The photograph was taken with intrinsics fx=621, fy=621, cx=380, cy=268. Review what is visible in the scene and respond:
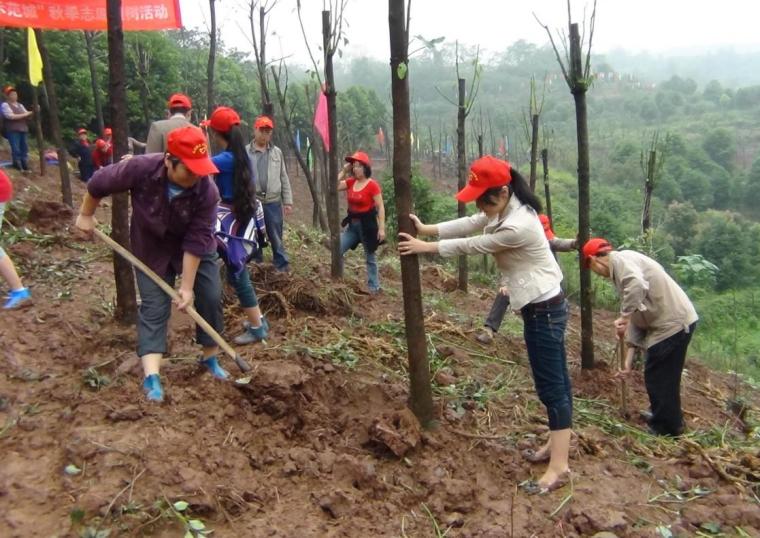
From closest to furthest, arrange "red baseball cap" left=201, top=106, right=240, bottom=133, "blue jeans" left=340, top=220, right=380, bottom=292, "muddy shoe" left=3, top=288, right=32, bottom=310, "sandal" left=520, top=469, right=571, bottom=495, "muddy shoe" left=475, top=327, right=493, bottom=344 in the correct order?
1. "sandal" left=520, top=469, right=571, bottom=495
2. "red baseball cap" left=201, top=106, right=240, bottom=133
3. "muddy shoe" left=3, top=288, right=32, bottom=310
4. "muddy shoe" left=475, top=327, right=493, bottom=344
5. "blue jeans" left=340, top=220, right=380, bottom=292

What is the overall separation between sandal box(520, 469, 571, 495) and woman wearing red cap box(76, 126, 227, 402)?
188cm

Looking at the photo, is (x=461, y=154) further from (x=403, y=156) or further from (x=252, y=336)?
(x=403, y=156)

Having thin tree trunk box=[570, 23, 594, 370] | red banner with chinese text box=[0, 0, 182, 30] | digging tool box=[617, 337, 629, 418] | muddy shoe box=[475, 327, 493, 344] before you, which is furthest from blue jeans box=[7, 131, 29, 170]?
digging tool box=[617, 337, 629, 418]

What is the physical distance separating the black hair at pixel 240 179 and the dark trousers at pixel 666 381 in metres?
2.87

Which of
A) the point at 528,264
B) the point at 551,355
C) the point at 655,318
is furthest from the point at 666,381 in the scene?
the point at 528,264

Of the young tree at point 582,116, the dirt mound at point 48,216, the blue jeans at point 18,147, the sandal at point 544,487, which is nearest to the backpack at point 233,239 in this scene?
the sandal at point 544,487

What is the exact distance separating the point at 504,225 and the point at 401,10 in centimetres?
116

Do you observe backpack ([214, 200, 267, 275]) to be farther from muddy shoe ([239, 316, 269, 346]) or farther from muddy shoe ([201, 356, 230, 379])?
muddy shoe ([201, 356, 230, 379])

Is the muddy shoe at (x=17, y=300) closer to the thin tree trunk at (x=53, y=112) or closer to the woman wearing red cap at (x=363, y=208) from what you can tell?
the woman wearing red cap at (x=363, y=208)

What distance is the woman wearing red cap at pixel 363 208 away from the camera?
238 inches

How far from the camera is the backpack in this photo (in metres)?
4.04

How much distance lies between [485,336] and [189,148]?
3377 millimetres

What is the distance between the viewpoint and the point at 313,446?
3.18 m

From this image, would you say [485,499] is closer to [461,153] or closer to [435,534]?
[435,534]
